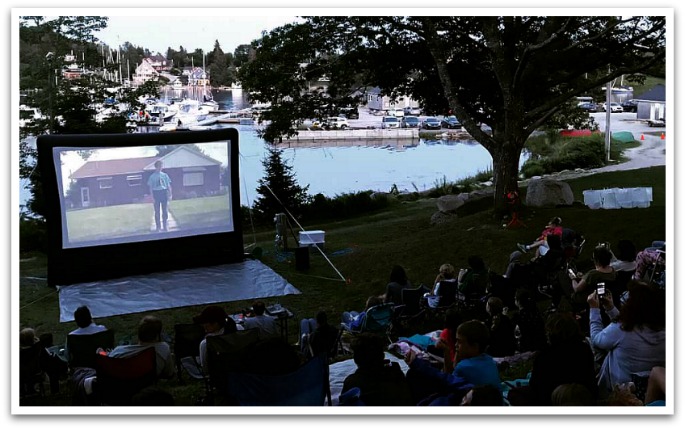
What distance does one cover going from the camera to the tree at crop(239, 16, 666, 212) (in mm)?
12070

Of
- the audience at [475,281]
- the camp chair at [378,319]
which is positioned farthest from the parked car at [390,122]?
the camp chair at [378,319]

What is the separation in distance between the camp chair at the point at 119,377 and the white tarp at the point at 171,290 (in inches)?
157

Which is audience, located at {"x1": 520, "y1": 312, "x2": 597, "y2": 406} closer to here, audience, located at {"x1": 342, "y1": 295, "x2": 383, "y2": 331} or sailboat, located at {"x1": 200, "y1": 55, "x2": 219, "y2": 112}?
audience, located at {"x1": 342, "y1": 295, "x2": 383, "y2": 331}

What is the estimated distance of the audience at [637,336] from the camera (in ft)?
13.8

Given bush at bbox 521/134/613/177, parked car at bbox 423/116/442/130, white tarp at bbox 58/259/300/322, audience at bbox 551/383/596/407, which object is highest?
parked car at bbox 423/116/442/130

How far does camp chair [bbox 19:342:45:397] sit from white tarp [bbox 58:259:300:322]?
309cm

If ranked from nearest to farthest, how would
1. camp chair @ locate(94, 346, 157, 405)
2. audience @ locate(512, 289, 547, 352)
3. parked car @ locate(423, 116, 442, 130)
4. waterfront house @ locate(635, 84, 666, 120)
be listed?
camp chair @ locate(94, 346, 157, 405), audience @ locate(512, 289, 547, 352), waterfront house @ locate(635, 84, 666, 120), parked car @ locate(423, 116, 442, 130)

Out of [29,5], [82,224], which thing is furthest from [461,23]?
[29,5]

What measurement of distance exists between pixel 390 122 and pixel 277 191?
12364 millimetres

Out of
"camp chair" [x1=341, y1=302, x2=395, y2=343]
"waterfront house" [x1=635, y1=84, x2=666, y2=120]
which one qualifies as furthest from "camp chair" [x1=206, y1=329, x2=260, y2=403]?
"waterfront house" [x1=635, y1=84, x2=666, y2=120]

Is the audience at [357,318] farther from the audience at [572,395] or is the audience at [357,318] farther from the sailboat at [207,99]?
the sailboat at [207,99]

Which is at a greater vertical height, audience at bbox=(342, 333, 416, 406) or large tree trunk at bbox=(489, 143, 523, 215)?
large tree trunk at bbox=(489, 143, 523, 215)

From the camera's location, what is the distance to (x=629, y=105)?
2830 centimetres
